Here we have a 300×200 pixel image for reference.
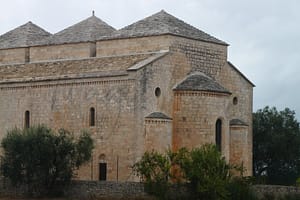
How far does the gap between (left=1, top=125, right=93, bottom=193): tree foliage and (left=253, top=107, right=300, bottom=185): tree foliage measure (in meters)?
15.9

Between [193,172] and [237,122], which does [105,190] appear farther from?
[237,122]

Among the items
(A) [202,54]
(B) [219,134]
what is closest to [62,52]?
(A) [202,54]

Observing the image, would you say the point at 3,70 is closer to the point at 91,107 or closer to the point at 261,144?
the point at 91,107

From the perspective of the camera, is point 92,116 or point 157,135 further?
point 92,116

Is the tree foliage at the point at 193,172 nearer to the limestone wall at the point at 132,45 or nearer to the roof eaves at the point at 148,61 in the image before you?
the roof eaves at the point at 148,61

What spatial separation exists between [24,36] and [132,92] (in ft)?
35.8

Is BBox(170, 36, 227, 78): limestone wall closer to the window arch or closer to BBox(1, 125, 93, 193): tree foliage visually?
the window arch

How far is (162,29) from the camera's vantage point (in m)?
46.0

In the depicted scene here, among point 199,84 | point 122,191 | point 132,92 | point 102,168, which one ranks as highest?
point 199,84

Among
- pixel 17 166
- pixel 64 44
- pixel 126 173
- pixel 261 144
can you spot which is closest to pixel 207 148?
pixel 126 173

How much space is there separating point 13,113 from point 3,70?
272 centimetres

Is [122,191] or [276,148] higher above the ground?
[276,148]

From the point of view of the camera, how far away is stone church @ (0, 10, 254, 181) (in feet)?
144

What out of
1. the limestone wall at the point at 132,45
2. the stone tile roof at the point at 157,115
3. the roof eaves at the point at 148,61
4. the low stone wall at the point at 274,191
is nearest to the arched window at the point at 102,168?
the stone tile roof at the point at 157,115
